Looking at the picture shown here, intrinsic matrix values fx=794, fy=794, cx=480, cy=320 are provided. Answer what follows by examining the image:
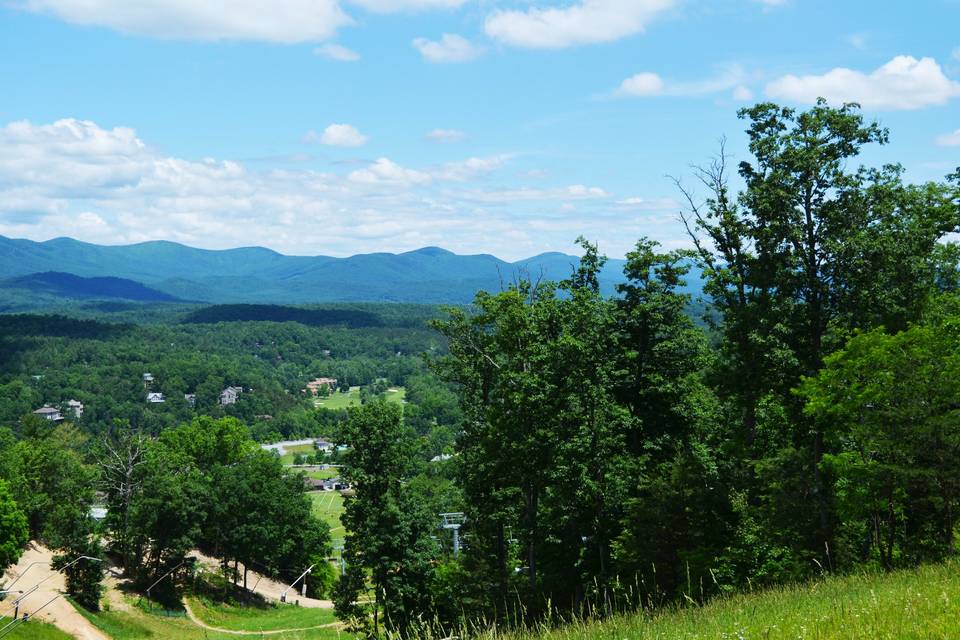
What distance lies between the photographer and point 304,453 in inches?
7146

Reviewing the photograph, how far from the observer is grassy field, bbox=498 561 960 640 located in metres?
7.61

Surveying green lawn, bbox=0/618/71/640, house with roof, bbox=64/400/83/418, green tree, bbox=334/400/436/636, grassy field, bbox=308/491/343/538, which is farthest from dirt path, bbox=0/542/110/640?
house with roof, bbox=64/400/83/418

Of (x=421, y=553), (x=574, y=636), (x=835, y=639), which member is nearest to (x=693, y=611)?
(x=574, y=636)

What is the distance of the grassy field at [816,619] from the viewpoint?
7.61 metres

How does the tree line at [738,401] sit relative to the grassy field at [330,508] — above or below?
above

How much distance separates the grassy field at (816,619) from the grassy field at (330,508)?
91.8 m

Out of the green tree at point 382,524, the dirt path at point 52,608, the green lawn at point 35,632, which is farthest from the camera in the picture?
the dirt path at point 52,608

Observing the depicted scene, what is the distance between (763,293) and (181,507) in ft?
159

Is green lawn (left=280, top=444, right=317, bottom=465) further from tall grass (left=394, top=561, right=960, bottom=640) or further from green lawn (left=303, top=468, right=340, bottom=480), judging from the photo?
tall grass (left=394, top=561, right=960, bottom=640)

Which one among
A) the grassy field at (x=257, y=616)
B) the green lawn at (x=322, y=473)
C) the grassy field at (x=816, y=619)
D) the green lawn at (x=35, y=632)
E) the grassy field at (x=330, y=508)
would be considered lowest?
the green lawn at (x=322, y=473)

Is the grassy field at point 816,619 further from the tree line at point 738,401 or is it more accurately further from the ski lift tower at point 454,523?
the ski lift tower at point 454,523

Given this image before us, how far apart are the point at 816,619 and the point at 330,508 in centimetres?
11995

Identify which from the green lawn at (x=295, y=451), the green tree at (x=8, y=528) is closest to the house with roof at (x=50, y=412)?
the green lawn at (x=295, y=451)

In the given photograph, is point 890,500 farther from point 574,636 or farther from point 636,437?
point 574,636
